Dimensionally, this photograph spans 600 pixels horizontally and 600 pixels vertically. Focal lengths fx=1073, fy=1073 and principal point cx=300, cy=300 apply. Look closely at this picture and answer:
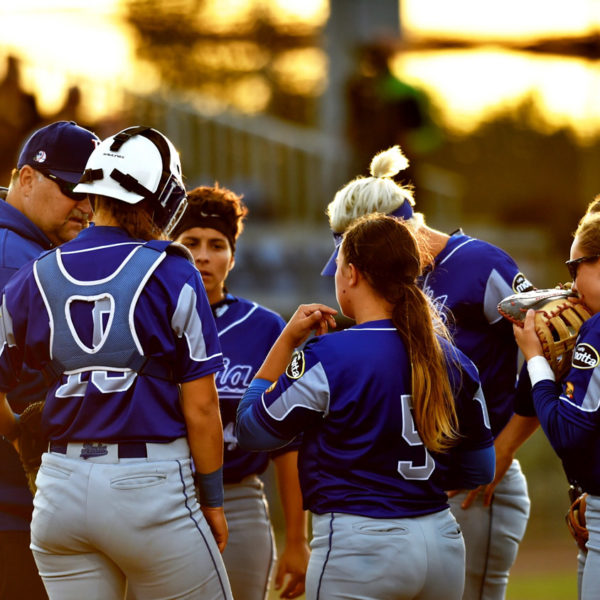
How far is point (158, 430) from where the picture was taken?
322 centimetres

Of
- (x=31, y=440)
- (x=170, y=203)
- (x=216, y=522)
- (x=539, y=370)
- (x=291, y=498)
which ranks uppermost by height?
(x=170, y=203)

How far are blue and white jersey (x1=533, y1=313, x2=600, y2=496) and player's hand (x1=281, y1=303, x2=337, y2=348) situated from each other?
2.43 ft

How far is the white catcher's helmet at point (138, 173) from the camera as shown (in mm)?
3354

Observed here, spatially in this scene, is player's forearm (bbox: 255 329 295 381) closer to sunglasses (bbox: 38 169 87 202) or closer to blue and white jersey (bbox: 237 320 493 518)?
blue and white jersey (bbox: 237 320 493 518)

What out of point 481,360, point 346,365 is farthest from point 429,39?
point 346,365

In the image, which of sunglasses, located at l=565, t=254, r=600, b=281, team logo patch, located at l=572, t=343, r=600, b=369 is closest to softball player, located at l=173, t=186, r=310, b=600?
sunglasses, located at l=565, t=254, r=600, b=281

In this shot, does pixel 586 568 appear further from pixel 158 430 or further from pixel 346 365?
pixel 158 430

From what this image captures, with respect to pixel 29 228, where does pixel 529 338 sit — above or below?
below

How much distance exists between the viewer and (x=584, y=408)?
3320mm

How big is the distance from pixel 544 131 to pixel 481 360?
2889 centimetres

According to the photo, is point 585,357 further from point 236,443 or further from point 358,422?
point 236,443

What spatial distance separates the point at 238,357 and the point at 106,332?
4.23 ft

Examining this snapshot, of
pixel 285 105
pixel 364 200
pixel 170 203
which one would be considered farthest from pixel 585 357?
pixel 285 105

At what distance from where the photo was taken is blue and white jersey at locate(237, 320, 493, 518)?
330cm
